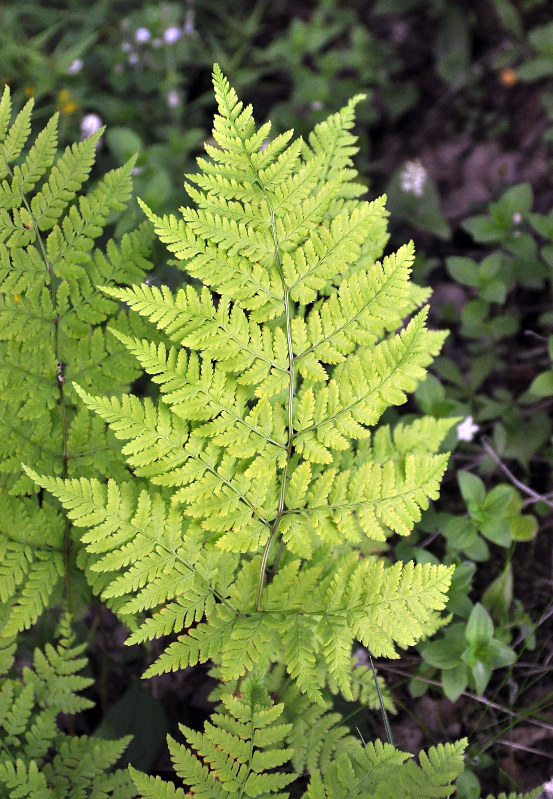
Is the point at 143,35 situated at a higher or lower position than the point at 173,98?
higher

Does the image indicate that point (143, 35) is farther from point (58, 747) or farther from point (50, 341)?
point (58, 747)

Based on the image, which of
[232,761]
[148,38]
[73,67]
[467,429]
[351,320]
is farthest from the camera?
[148,38]

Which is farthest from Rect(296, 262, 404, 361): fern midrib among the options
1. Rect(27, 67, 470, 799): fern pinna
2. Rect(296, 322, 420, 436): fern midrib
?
Rect(296, 322, 420, 436): fern midrib

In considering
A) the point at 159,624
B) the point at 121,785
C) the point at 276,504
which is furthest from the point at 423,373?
the point at 121,785

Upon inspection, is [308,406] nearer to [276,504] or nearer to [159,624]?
[276,504]

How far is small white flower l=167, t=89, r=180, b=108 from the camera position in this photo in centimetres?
378

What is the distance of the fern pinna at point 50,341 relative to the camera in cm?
170

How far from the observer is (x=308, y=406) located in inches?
61.4

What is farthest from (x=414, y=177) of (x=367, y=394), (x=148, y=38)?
(x=367, y=394)

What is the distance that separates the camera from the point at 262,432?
1584 mm

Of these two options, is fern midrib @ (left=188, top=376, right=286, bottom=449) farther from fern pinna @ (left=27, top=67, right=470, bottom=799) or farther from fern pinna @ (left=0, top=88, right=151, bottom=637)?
fern pinna @ (left=0, top=88, right=151, bottom=637)

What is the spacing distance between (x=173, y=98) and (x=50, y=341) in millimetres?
2524

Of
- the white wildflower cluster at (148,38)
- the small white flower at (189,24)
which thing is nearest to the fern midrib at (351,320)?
the white wildflower cluster at (148,38)

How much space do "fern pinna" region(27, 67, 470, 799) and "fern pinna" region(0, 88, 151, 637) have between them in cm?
24
